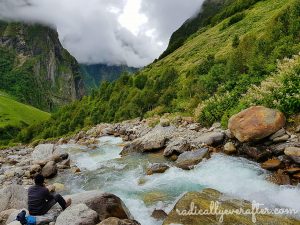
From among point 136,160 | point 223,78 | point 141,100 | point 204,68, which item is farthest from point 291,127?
point 141,100

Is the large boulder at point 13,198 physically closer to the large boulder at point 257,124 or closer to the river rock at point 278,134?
the large boulder at point 257,124

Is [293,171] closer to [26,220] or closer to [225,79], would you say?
[26,220]

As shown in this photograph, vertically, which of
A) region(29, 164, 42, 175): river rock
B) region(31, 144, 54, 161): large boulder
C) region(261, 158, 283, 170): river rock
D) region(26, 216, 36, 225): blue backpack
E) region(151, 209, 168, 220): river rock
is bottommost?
region(151, 209, 168, 220): river rock

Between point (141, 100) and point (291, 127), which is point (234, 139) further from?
point (141, 100)

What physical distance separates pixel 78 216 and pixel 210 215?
19.6 feet

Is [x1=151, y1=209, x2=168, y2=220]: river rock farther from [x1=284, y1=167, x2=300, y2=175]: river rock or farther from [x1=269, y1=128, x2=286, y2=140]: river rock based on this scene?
[x1=269, y1=128, x2=286, y2=140]: river rock

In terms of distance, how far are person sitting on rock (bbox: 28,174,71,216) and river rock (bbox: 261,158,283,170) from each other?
1283 centimetres

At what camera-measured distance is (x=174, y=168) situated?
2797 cm

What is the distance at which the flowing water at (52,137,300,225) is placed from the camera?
1914 centimetres

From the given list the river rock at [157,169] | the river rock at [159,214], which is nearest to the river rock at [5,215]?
the river rock at [159,214]

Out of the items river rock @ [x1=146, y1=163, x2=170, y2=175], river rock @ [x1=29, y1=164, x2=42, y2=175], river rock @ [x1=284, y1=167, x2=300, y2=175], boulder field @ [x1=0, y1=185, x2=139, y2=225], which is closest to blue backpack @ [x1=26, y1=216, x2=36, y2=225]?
boulder field @ [x1=0, y1=185, x2=139, y2=225]

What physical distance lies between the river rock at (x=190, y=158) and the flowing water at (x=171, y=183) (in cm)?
61

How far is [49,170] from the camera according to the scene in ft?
112

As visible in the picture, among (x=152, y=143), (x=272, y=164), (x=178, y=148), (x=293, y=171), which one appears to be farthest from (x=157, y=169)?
(x=293, y=171)
